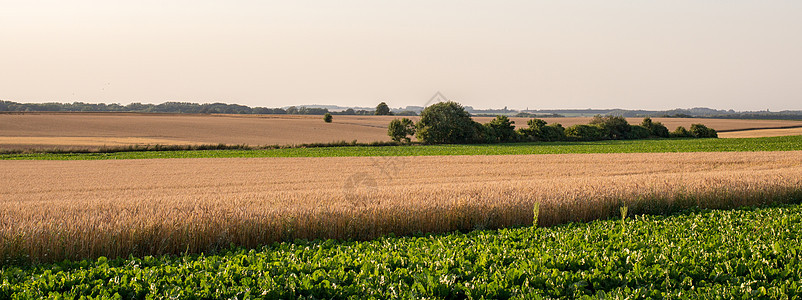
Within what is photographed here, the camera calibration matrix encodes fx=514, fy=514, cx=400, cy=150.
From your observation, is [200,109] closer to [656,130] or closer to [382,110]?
[382,110]

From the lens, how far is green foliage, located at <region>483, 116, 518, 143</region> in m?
58.8

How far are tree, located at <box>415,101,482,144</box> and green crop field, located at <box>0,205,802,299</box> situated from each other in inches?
1864

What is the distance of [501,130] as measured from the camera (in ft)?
196

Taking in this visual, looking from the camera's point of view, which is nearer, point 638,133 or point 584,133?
point 584,133

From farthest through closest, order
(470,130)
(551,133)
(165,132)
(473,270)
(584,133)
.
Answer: (165,132), (584,133), (551,133), (470,130), (473,270)

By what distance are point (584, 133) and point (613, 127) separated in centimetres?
663

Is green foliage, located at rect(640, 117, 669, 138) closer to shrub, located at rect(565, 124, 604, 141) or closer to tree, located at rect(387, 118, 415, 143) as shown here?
shrub, located at rect(565, 124, 604, 141)

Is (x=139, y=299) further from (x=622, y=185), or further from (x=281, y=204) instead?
(x=622, y=185)

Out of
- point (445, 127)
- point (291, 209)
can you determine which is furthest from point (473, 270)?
point (445, 127)

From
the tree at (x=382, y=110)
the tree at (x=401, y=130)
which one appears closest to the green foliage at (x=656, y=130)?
the tree at (x=401, y=130)

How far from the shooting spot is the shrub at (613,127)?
225 feet

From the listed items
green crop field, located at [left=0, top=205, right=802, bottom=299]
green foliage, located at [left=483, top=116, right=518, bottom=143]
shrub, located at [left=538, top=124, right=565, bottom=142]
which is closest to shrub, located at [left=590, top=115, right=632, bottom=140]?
shrub, located at [left=538, top=124, right=565, bottom=142]

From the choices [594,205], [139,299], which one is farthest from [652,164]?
[139,299]

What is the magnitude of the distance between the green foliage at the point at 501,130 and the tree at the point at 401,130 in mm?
8452
